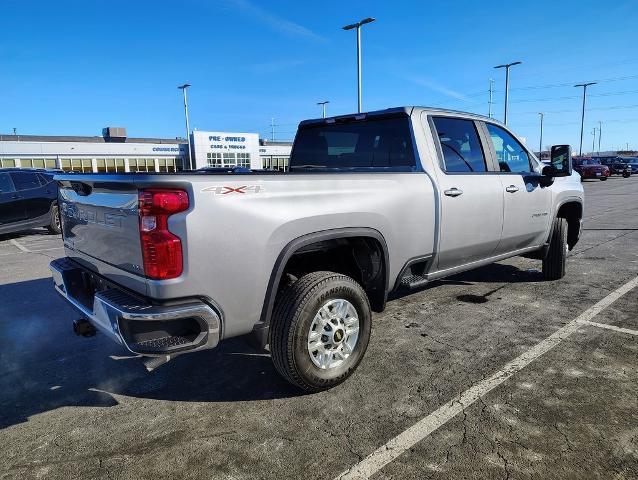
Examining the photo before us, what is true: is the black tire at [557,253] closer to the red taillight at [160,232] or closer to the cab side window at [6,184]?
the red taillight at [160,232]

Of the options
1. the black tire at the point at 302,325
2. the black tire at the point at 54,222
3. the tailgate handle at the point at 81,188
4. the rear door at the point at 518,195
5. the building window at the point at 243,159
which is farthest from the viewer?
the building window at the point at 243,159

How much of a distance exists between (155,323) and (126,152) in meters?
49.0

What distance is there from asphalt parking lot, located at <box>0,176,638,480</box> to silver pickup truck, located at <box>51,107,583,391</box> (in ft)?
1.41

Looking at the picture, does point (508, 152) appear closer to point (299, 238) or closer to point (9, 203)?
point (299, 238)

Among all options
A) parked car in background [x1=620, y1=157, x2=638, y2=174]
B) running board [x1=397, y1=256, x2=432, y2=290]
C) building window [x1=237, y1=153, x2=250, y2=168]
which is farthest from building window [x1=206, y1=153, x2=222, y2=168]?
running board [x1=397, y1=256, x2=432, y2=290]

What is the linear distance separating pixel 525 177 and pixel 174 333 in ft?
12.8

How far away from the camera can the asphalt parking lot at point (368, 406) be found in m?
2.36

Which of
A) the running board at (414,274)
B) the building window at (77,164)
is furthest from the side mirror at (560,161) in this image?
the building window at (77,164)

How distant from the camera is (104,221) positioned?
9.09 ft

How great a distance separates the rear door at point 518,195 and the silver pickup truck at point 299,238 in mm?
32

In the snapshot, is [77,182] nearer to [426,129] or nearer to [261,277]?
[261,277]

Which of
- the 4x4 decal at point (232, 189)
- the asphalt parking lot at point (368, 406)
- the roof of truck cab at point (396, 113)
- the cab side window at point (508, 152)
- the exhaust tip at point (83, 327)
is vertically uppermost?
the roof of truck cab at point (396, 113)

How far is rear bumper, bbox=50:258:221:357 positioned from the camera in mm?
2369

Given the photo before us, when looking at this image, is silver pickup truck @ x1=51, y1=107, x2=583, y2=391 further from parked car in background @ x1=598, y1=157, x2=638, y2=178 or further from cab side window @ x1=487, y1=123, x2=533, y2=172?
parked car in background @ x1=598, y1=157, x2=638, y2=178
